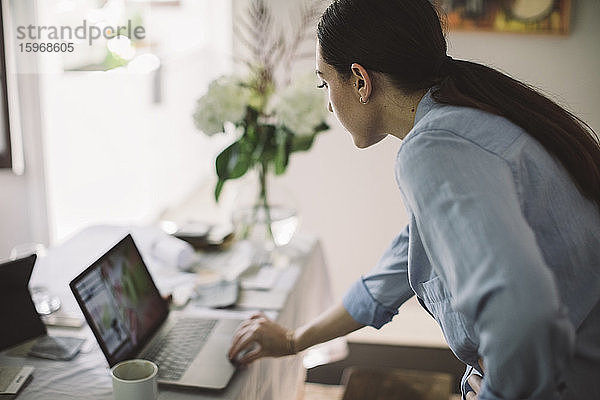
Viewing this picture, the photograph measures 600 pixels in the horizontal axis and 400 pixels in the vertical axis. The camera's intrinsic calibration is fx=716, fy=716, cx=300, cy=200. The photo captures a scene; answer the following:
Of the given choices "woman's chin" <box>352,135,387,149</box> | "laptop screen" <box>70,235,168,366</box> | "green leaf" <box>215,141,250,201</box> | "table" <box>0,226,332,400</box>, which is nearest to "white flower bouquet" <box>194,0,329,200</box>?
"green leaf" <box>215,141,250,201</box>

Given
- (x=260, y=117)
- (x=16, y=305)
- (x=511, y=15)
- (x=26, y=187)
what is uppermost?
(x=511, y=15)

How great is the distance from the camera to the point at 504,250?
783 mm

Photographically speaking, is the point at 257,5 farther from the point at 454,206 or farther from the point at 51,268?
the point at 454,206

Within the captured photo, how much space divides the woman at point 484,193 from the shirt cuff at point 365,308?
263 millimetres

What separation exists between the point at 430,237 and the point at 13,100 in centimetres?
233

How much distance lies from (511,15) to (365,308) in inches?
74.6

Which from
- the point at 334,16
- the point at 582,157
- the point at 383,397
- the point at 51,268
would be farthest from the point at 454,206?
the point at 51,268

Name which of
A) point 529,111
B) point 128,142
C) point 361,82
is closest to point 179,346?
point 361,82

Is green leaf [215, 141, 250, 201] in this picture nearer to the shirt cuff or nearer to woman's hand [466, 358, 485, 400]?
the shirt cuff

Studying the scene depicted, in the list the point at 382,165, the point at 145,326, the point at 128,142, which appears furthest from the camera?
the point at 128,142

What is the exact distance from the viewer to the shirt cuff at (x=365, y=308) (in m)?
1.44

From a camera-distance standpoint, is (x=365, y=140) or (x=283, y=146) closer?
(x=365, y=140)

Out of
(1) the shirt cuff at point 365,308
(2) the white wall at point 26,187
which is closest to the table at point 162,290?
(1) the shirt cuff at point 365,308

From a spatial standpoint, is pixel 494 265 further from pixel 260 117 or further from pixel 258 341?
pixel 260 117
